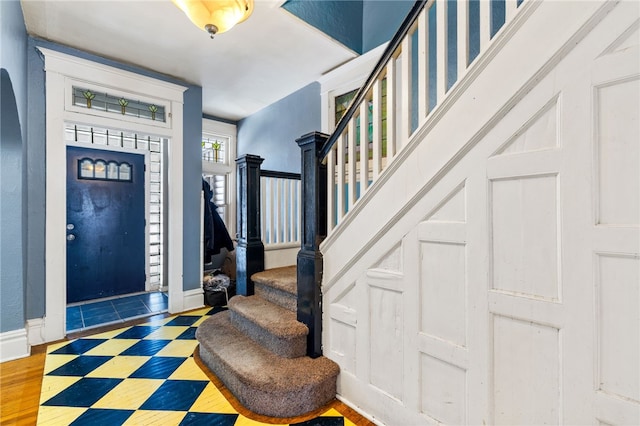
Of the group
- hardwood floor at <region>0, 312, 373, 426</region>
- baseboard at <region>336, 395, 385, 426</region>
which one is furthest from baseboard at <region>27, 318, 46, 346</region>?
baseboard at <region>336, 395, 385, 426</region>

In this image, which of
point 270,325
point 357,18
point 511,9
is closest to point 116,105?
point 357,18

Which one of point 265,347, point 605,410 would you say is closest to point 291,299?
point 265,347

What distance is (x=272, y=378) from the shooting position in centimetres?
164

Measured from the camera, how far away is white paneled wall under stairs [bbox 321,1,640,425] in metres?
0.92

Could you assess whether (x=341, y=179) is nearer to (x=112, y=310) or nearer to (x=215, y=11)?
(x=215, y=11)

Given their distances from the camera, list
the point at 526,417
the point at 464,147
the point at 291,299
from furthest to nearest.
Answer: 1. the point at 291,299
2. the point at 464,147
3. the point at 526,417

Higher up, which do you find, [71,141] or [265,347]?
[71,141]

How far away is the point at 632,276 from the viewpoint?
2.94 ft

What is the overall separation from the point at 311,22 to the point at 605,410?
9.99 feet

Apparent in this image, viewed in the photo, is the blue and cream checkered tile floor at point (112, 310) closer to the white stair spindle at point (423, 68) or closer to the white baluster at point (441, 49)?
the white stair spindle at point (423, 68)

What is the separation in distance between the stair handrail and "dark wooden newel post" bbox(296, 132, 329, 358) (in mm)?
94

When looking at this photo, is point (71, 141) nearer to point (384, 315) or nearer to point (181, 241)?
point (181, 241)

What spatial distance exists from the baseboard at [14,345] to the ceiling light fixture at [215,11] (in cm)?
282

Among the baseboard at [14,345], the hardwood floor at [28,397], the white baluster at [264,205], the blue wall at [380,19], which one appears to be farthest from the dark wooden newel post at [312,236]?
the baseboard at [14,345]
